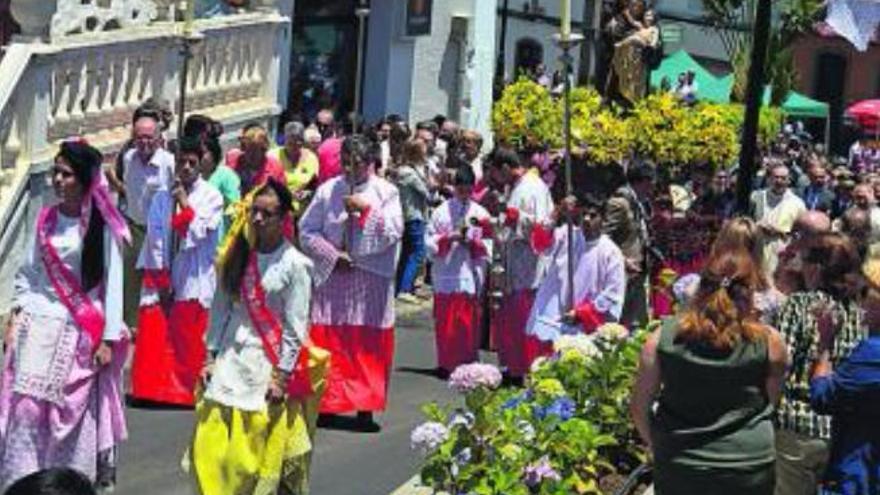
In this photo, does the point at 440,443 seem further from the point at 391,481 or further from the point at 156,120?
the point at 156,120

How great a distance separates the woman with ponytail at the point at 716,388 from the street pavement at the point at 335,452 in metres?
3.14

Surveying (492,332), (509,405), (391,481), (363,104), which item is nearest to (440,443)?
(509,405)

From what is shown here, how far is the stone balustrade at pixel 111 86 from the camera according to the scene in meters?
16.8

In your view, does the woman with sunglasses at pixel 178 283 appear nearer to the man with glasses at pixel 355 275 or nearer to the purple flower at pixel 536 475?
the man with glasses at pixel 355 275

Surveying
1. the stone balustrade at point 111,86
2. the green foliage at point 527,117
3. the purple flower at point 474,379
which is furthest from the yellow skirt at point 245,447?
the green foliage at point 527,117

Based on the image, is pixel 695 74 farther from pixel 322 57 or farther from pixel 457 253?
pixel 457 253

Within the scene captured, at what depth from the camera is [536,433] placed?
10016 millimetres

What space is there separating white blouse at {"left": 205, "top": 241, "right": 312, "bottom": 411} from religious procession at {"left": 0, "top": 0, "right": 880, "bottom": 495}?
1 centimetres

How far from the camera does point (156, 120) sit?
15117 mm

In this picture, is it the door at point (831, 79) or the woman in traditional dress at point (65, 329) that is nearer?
the woman in traditional dress at point (65, 329)

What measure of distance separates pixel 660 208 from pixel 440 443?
8227mm

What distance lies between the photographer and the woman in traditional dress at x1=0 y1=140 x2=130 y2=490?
10.1 metres

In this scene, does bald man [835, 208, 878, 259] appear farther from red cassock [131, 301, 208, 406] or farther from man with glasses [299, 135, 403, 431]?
red cassock [131, 301, 208, 406]

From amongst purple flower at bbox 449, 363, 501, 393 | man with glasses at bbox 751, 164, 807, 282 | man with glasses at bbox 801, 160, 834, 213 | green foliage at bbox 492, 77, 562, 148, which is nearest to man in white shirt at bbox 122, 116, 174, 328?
purple flower at bbox 449, 363, 501, 393
